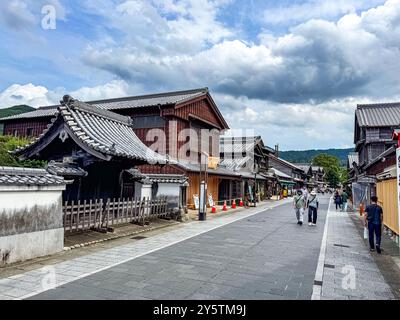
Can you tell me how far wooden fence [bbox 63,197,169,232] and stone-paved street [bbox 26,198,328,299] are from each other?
10.5 ft

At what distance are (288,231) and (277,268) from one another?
22.9 ft

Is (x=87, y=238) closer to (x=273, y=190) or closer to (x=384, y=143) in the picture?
(x=384, y=143)

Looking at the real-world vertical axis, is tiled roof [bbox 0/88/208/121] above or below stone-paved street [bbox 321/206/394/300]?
above

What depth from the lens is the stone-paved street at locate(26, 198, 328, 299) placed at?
5453 mm

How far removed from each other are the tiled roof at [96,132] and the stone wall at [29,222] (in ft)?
8.70

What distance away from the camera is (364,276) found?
7.07 m

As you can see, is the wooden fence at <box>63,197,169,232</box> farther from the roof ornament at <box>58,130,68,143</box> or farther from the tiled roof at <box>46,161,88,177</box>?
the roof ornament at <box>58,130,68,143</box>

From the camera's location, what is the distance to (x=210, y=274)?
6.72 m

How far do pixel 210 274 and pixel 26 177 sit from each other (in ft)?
17.7

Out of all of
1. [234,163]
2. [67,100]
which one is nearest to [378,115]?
[234,163]

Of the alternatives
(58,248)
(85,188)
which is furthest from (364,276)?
(85,188)

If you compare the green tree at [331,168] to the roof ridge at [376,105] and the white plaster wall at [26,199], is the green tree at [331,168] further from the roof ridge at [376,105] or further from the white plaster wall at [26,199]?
the white plaster wall at [26,199]

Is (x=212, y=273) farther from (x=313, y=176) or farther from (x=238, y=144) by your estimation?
(x=313, y=176)

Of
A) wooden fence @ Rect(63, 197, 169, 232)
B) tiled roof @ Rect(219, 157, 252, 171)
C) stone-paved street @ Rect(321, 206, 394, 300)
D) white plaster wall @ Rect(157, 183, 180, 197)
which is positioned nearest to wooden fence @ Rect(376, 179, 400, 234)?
stone-paved street @ Rect(321, 206, 394, 300)
